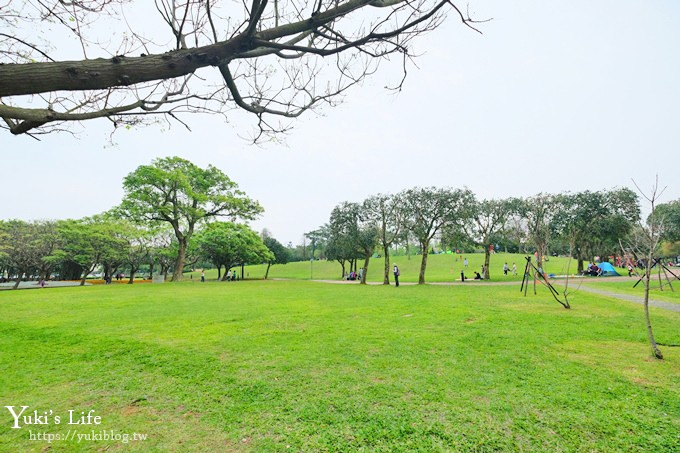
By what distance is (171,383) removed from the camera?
13.4 ft

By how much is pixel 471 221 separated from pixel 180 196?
2602 cm

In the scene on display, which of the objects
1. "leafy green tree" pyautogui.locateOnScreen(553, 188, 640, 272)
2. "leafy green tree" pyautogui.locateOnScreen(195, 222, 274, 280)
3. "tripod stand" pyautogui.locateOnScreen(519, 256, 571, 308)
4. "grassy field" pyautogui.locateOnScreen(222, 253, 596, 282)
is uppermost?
"leafy green tree" pyautogui.locateOnScreen(553, 188, 640, 272)

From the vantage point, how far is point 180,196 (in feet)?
92.5

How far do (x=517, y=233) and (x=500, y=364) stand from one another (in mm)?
28385

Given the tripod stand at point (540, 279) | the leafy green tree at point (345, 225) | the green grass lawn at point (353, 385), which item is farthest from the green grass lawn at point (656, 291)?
the leafy green tree at point (345, 225)

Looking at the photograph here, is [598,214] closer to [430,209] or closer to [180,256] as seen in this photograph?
[430,209]

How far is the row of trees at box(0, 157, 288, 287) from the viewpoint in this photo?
26703 mm

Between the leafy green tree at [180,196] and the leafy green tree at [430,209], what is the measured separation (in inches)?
641

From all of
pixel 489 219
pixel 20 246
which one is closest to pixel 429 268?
pixel 489 219

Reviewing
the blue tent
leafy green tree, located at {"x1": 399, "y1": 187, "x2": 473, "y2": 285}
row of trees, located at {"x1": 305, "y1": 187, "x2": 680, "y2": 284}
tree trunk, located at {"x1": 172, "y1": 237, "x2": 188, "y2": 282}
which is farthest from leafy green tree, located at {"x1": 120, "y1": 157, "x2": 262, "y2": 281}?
the blue tent

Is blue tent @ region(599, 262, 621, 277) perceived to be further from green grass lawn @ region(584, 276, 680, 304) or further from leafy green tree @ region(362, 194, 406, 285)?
leafy green tree @ region(362, 194, 406, 285)

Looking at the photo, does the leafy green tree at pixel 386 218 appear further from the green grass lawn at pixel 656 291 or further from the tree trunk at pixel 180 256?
the tree trunk at pixel 180 256

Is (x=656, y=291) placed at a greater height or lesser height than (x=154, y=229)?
lesser

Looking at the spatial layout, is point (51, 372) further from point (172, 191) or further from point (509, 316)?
point (172, 191)
